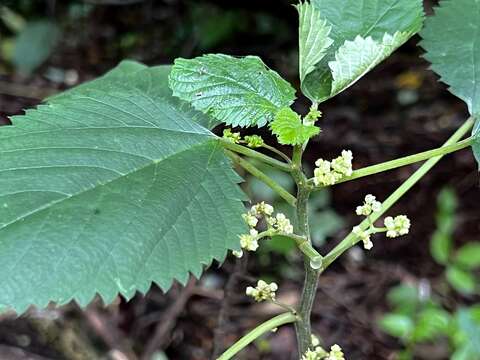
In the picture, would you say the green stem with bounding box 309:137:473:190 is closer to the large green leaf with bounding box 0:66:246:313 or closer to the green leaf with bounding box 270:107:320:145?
the green leaf with bounding box 270:107:320:145

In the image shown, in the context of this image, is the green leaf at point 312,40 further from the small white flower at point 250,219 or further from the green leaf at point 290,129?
the small white flower at point 250,219

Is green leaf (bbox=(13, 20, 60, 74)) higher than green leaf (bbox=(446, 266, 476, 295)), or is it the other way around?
green leaf (bbox=(13, 20, 60, 74))

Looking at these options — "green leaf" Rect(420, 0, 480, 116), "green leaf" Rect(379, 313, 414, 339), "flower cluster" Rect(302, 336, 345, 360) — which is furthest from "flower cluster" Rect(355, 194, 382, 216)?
"green leaf" Rect(379, 313, 414, 339)

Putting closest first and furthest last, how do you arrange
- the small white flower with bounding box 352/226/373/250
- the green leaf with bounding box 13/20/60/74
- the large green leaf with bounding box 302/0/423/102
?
1. the small white flower with bounding box 352/226/373/250
2. the large green leaf with bounding box 302/0/423/102
3. the green leaf with bounding box 13/20/60/74

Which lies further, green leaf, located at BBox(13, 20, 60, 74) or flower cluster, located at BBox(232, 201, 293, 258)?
green leaf, located at BBox(13, 20, 60, 74)

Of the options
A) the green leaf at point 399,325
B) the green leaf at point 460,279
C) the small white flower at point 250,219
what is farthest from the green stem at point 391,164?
the green leaf at point 460,279

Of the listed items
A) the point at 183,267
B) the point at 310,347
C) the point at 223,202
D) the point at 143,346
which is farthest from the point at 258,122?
the point at 143,346

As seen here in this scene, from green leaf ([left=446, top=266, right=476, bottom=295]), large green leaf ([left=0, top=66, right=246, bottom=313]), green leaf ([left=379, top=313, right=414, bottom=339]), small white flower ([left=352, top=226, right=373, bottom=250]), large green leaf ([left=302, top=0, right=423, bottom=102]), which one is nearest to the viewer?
large green leaf ([left=0, top=66, right=246, bottom=313])
